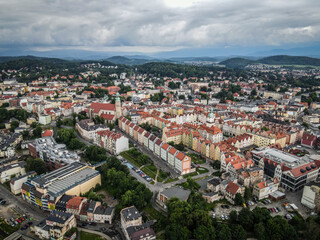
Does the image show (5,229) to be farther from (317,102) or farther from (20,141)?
(317,102)

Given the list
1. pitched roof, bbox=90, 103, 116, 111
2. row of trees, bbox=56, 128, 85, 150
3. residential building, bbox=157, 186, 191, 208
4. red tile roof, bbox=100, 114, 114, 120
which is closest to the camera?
residential building, bbox=157, 186, 191, 208

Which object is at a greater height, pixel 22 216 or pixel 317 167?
pixel 317 167

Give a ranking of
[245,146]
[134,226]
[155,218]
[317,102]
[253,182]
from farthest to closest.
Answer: [317,102], [245,146], [253,182], [155,218], [134,226]

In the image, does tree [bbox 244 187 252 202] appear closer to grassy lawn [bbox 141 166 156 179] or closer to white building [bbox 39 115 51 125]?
grassy lawn [bbox 141 166 156 179]

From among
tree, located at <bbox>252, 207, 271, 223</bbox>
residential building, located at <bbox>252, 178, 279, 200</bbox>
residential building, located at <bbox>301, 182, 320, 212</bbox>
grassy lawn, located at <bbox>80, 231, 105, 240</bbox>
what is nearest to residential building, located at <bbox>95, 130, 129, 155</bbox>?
grassy lawn, located at <bbox>80, 231, 105, 240</bbox>

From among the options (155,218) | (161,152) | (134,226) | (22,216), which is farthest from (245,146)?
(22,216)

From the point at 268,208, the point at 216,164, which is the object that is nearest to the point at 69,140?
the point at 216,164

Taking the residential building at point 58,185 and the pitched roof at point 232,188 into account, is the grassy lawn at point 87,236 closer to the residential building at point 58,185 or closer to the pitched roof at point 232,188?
the residential building at point 58,185

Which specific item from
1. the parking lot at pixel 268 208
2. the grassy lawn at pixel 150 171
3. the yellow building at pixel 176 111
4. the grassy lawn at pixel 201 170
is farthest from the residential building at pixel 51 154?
the yellow building at pixel 176 111
